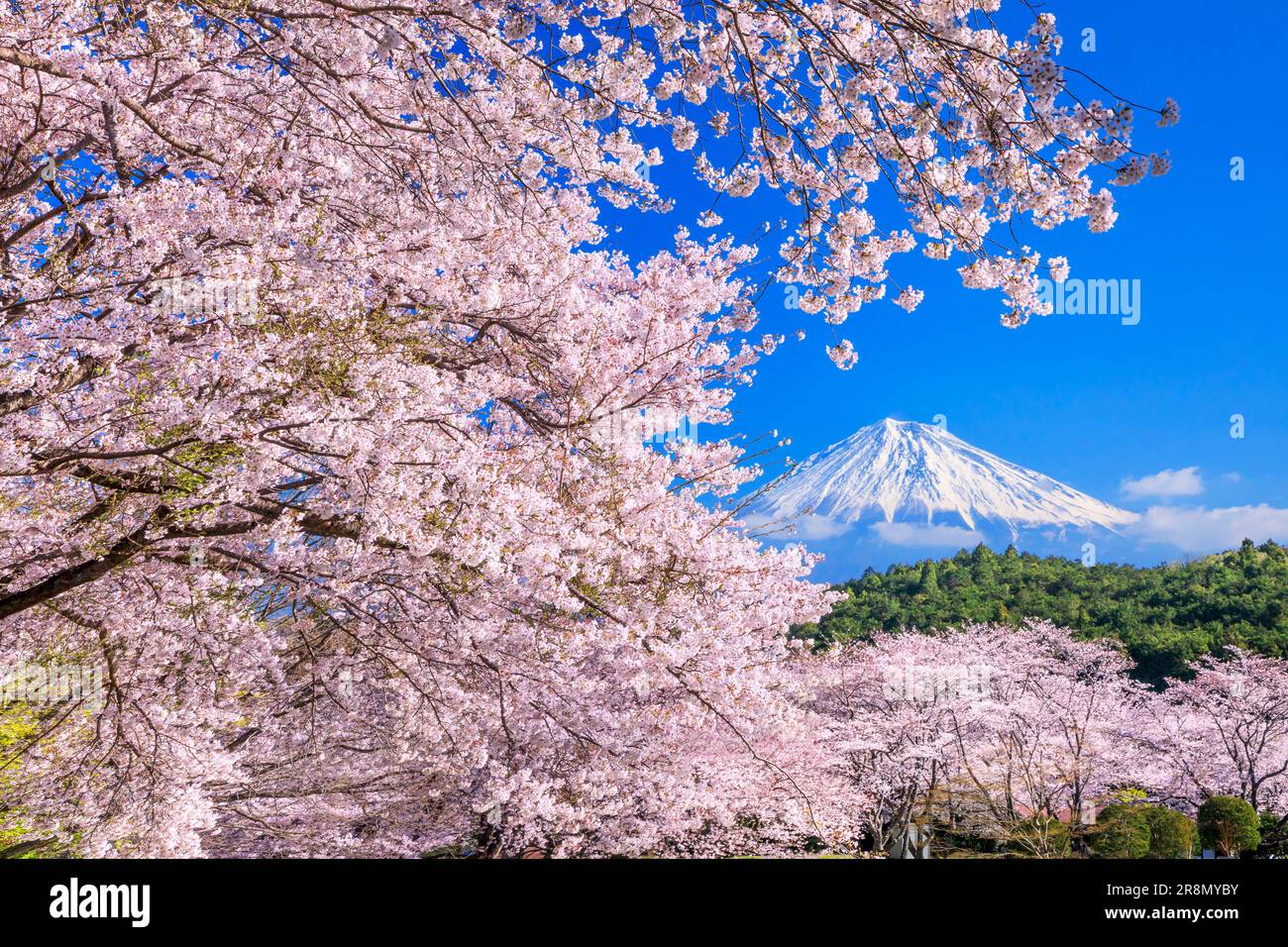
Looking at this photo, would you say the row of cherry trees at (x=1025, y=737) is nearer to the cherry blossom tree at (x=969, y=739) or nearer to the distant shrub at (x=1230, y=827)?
the cherry blossom tree at (x=969, y=739)

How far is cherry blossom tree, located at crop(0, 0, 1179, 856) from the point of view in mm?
3672

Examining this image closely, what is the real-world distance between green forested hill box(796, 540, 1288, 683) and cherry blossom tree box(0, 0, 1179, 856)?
65.5 ft

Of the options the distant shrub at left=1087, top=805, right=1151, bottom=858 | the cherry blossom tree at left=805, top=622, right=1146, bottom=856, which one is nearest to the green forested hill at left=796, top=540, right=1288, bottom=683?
the cherry blossom tree at left=805, top=622, right=1146, bottom=856

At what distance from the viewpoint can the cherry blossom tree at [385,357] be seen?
3.67m

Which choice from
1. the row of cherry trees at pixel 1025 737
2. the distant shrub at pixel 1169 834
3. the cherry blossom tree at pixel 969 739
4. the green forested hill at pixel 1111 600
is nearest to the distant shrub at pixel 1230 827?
the distant shrub at pixel 1169 834

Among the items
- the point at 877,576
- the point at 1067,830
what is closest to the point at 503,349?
the point at 1067,830

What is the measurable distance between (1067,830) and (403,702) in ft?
48.3

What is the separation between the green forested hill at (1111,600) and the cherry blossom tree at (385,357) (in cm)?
1998

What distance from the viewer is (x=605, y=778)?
7.16 metres

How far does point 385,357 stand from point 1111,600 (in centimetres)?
3090

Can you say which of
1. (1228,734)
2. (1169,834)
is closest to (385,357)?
(1169,834)

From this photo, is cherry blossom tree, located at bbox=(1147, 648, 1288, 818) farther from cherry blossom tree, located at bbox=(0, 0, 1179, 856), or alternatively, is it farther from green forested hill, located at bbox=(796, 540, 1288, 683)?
cherry blossom tree, located at bbox=(0, 0, 1179, 856)

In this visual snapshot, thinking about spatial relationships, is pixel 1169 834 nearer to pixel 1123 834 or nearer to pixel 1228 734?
pixel 1123 834
